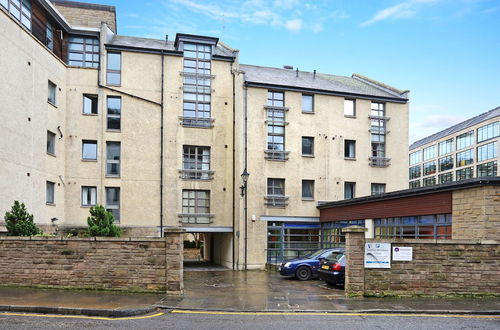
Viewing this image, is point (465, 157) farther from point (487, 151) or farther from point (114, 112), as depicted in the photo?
point (114, 112)

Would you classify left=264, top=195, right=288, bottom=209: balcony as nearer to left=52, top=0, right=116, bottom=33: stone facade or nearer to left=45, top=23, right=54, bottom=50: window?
left=45, top=23, right=54, bottom=50: window

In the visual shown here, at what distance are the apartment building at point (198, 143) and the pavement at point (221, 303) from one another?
10.7m

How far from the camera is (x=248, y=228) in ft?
83.9

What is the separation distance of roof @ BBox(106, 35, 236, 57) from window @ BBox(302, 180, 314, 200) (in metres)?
9.35

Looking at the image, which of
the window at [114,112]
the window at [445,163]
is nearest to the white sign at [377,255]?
the window at [114,112]

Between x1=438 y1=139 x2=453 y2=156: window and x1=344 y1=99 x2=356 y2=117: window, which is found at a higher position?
x1=438 y1=139 x2=453 y2=156: window

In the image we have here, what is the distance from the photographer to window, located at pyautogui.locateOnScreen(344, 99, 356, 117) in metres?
28.4

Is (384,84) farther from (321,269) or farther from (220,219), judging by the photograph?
(321,269)

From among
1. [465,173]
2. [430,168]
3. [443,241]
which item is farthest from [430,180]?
[443,241]

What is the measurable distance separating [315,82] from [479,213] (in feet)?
55.2

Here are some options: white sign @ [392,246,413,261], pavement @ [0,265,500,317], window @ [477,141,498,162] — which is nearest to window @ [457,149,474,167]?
window @ [477,141,498,162]

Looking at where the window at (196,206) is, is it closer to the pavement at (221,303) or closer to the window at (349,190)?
the window at (349,190)

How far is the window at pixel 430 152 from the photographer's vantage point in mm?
83787

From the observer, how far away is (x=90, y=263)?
13.6 m
